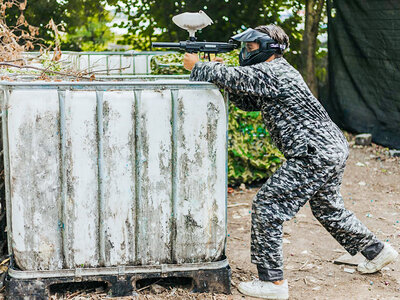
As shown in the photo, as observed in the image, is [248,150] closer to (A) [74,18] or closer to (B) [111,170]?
(B) [111,170]

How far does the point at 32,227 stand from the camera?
3.32m

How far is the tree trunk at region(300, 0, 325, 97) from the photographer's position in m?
9.62

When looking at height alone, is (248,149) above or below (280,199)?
below

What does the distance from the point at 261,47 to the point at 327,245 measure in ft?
6.42

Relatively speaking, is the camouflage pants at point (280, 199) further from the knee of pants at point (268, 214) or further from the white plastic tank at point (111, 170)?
the white plastic tank at point (111, 170)

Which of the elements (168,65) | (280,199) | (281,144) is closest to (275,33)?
(281,144)

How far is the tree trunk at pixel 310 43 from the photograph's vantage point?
31.6ft

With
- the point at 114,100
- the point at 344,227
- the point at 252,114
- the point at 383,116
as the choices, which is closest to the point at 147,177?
the point at 114,100

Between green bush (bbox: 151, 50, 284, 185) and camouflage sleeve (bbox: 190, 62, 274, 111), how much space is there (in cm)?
292

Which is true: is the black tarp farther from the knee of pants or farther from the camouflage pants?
the knee of pants

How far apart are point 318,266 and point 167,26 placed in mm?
6943

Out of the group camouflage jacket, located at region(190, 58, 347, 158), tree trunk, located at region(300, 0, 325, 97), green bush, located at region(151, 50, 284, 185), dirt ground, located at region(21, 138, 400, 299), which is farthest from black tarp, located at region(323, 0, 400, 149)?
camouflage jacket, located at region(190, 58, 347, 158)

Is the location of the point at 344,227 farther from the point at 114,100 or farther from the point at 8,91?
the point at 8,91

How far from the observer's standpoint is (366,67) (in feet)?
28.1
